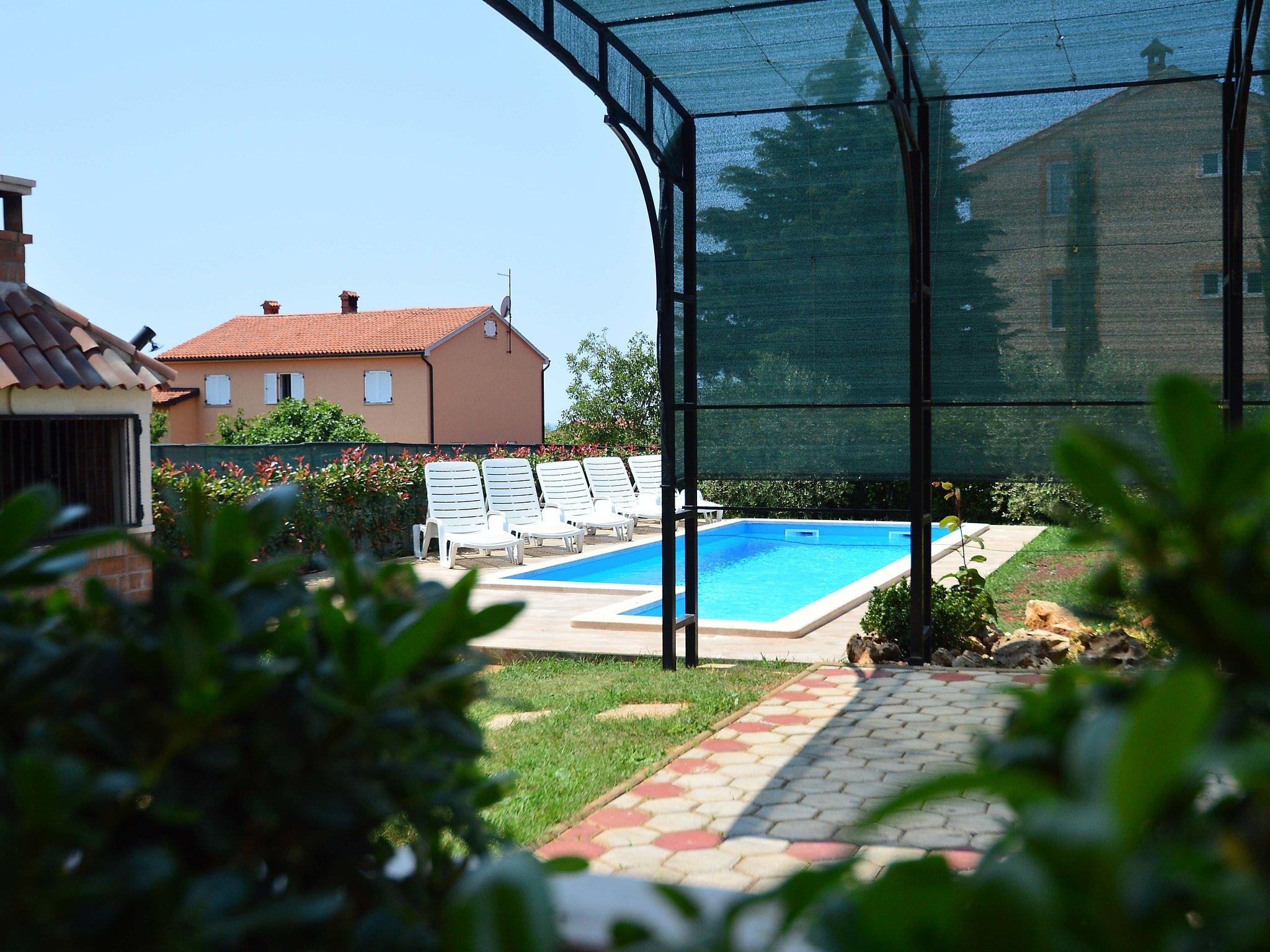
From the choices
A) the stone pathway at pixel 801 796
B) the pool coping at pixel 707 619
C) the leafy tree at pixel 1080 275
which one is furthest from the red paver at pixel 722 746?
the leafy tree at pixel 1080 275

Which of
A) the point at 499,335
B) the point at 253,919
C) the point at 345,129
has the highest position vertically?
the point at 345,129

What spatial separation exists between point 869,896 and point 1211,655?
9.7 inches

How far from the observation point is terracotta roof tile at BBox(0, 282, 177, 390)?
17.2 ft

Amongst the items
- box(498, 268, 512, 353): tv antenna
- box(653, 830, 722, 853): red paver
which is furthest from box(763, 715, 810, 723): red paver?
box(498, 268, 512, 353): tv antenna

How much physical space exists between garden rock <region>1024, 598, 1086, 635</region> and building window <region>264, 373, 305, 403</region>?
28801 mm

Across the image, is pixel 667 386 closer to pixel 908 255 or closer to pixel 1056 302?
pixel 908 255

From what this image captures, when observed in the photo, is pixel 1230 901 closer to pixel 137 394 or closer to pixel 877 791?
pixel 877 791

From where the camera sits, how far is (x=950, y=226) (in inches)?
259

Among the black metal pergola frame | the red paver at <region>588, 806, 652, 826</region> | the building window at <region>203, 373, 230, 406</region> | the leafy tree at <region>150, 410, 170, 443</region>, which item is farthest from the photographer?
the building window at <region>203, 373, 230, 406</region>

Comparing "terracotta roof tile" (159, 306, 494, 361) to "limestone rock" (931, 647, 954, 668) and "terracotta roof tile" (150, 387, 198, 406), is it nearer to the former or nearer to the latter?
"terracotta roof tile" (150, 387, 198, 406)

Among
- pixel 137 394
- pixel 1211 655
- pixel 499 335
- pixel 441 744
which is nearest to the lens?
pixel 1211 655

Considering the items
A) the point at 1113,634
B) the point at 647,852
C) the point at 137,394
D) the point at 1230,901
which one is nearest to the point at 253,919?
the point at 1230,901

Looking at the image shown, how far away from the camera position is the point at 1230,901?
0.49 meters

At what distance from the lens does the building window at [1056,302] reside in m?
6.36
